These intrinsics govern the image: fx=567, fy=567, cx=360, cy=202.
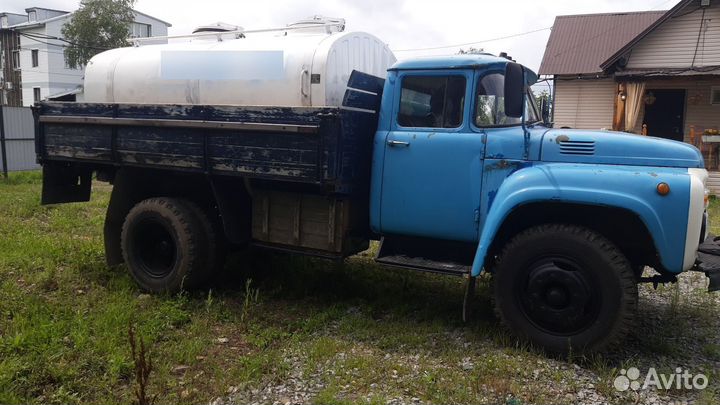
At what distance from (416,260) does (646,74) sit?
41.3ft

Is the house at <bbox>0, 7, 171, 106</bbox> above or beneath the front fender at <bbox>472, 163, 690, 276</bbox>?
above

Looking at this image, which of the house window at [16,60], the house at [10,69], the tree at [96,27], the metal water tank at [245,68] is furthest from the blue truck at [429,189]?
the house window at [16,60]

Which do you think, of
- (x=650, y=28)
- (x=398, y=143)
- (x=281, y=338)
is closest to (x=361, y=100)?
(x=398, y=143)

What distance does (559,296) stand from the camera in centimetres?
408

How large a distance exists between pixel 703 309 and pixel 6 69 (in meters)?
42.8

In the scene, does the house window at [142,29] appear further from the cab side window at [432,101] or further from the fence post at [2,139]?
the cab side window at [432,101]

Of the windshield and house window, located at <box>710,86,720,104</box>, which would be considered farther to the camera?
house window, located at <box>710,86,720,104</box>

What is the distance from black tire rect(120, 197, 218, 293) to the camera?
210 inches

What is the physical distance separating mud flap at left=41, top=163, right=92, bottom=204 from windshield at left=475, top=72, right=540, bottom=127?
429 cm

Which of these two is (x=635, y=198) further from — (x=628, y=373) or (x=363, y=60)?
(x=363, y=60)

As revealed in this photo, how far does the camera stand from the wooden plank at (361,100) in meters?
4.69

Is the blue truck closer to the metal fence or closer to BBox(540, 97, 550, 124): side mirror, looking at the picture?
BBox(540, 97, 550, 124): side mirror

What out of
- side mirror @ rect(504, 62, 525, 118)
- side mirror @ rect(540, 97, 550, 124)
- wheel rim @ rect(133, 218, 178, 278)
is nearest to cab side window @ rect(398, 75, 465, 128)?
side mirror @ rect(504, 62, 525, 118)

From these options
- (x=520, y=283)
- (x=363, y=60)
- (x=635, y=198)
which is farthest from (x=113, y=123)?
(x=635, y=198)
